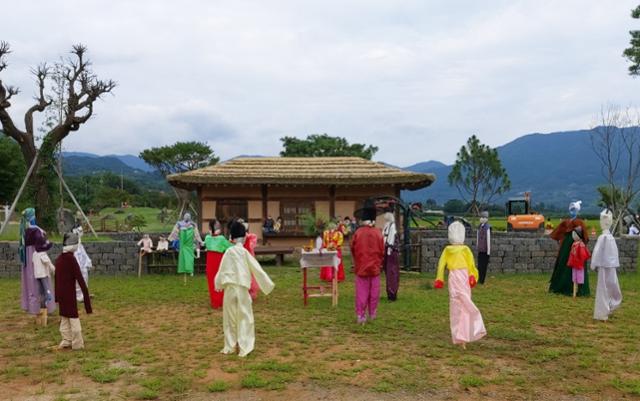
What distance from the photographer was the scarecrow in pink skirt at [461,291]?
21.1ft

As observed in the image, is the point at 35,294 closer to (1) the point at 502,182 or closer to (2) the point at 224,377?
(2) the point at 224,377

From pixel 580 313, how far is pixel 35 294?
8882mm

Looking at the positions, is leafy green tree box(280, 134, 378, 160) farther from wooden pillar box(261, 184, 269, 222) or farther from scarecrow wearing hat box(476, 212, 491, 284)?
scarecrow wearing hat box(476, 212, 491, 284)

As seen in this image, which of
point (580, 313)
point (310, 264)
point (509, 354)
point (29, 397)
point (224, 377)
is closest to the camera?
point (29, 397)

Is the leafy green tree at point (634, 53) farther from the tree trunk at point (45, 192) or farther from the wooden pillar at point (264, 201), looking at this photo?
the tree trunk at point (45, 192)

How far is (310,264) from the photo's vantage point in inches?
364

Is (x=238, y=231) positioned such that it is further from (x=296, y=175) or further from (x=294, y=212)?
(x=294, y=212)

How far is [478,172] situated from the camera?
3666cm

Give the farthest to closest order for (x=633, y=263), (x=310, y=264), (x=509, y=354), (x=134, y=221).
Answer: (x=134, y=221) < (x=633, y=263) < (x=310, y=264) < (x=509, y=354)

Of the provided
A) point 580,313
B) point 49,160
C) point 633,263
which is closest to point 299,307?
point 580,313

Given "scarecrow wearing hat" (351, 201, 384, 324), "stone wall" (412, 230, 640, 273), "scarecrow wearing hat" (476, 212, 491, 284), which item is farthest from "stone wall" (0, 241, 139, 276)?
"scarecrow wearing hat" (476, 212, 491, 284)

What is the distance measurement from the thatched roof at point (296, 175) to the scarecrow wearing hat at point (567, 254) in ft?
26.4

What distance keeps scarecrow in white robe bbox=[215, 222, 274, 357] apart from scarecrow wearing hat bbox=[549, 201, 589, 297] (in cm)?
690

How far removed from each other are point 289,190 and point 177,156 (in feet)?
78.5
